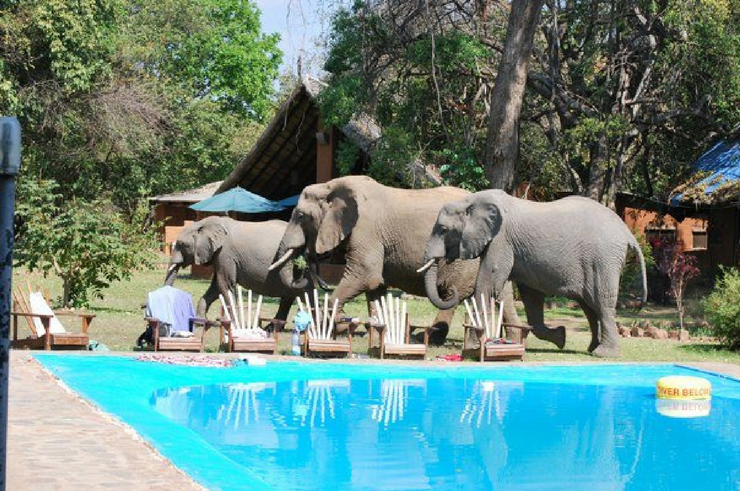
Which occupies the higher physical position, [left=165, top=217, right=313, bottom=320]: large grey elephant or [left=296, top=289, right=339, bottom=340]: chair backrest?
[left=165, top=217, right=313, bottom=320]: large grey elephant

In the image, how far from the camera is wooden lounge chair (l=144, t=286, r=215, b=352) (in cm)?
1520

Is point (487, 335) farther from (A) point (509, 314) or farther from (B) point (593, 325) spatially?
(B) point (593, 325)

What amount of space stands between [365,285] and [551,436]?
6.79 meters

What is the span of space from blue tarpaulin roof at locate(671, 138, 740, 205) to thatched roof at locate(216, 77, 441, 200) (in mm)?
5406

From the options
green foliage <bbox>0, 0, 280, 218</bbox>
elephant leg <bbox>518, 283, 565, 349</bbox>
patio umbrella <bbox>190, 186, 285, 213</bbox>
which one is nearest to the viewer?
elephant leg <bbox>518, 283, 565, 349</bbox>

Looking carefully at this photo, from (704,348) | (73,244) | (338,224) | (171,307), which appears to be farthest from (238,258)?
(704,348)

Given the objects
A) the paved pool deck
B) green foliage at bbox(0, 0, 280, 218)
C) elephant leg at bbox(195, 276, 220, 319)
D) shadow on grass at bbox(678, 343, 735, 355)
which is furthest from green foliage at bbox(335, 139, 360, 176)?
the paved pool deck

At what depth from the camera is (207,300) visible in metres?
18.8

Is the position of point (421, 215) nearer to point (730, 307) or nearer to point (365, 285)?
point (365, 285)

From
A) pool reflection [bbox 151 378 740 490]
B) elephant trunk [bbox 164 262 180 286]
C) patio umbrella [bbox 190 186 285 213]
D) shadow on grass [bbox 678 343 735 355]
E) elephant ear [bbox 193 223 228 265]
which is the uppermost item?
patio umbrella [bbox 190 186 285 213]

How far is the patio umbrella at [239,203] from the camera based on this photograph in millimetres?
29625

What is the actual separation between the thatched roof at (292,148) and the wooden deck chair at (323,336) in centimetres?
894

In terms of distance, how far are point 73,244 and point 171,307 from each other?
4.78 meters

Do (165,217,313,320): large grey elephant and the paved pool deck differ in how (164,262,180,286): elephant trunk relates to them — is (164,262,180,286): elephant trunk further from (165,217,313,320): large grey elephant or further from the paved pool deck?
the paved pool deck
